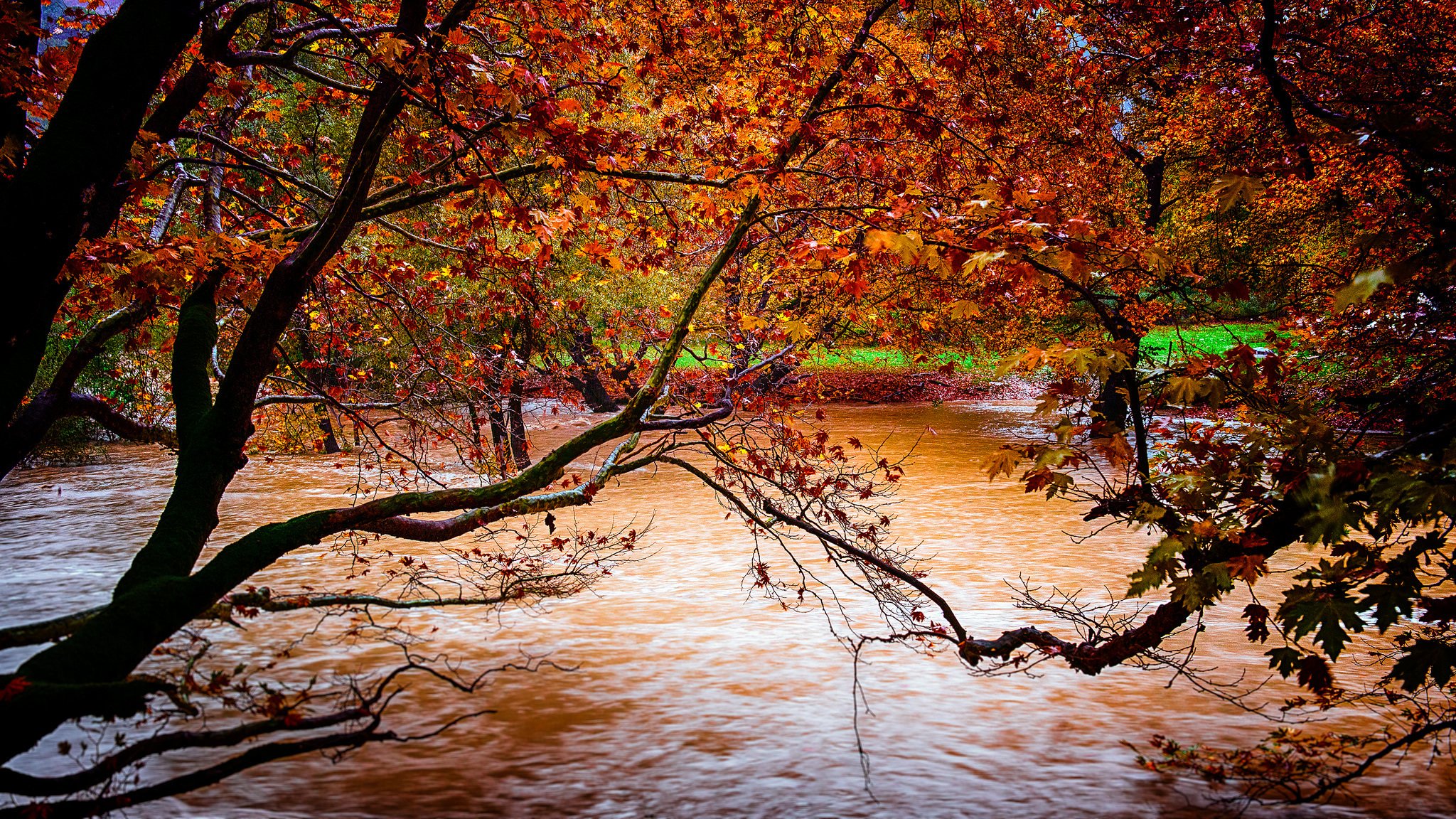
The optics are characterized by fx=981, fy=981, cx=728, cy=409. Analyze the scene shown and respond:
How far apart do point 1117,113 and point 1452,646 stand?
669 inches

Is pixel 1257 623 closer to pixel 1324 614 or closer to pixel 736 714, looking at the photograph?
pixel 1324 614

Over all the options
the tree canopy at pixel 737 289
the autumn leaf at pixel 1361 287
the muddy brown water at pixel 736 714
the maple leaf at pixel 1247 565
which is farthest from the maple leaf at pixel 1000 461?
the muddy brown water at pixel 736 714

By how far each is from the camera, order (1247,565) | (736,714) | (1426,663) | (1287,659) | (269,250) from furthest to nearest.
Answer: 1. (736,714)
2. (269,250)
3. (1247,565)
4. (1287,659)
5. (1426,663)

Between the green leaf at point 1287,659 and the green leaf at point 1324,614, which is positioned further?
the green leaf at point 1287,659

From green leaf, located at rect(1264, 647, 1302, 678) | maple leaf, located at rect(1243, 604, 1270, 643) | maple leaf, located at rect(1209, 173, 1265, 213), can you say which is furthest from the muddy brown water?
maple leaf, located at rect(1209, 173, 1265, 213)

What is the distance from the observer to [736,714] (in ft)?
25.2

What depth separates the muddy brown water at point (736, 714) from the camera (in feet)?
20.5

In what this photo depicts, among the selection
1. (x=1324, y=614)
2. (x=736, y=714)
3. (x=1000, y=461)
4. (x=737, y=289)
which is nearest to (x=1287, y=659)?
(x=1324, y=614)

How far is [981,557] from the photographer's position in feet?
39.8

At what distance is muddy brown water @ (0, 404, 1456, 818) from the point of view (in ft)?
20.5

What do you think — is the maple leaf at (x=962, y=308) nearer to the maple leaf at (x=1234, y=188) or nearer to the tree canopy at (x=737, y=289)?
the tree canopy at (x=737, y=289)

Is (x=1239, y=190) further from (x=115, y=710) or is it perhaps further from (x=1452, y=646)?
(x=115, y=710)

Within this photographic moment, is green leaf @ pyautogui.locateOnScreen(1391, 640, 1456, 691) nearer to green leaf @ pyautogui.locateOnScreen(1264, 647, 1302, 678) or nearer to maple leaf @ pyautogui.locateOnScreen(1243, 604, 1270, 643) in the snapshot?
green leaf @ pyautogui.locateOnScreen(1264, 647, 1302, 678)

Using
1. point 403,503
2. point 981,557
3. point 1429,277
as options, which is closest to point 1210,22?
point 1429,277
